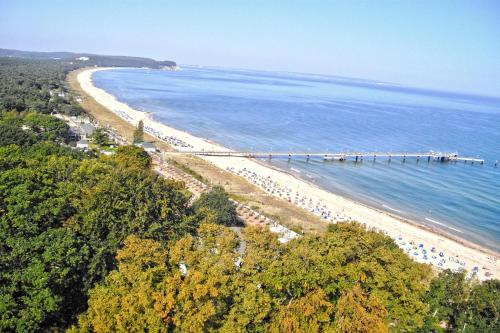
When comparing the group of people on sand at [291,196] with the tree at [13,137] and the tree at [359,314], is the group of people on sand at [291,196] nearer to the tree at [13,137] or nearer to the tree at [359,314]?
the tree at [13,137]

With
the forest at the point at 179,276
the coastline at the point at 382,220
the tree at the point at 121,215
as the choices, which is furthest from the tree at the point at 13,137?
the coastline at the point at 382,220

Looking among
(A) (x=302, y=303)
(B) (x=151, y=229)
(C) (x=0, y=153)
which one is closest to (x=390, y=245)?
(A) (x=302, y=303)

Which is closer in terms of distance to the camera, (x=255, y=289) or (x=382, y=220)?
(x=255, y=289)

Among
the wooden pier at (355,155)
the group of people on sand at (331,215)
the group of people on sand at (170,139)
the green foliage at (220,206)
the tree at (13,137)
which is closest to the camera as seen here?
the green foliage at (220,206)

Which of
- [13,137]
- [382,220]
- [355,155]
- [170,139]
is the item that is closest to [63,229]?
[13,137]

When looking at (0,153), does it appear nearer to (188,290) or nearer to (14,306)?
(14,306)

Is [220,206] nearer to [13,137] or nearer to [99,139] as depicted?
[13,137]

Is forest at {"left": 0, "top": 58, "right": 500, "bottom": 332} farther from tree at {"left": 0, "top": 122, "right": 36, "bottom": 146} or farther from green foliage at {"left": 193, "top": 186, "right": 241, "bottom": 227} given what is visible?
tree at {"left": 0, "top": 122, "right": 36, "bottom": 146}
